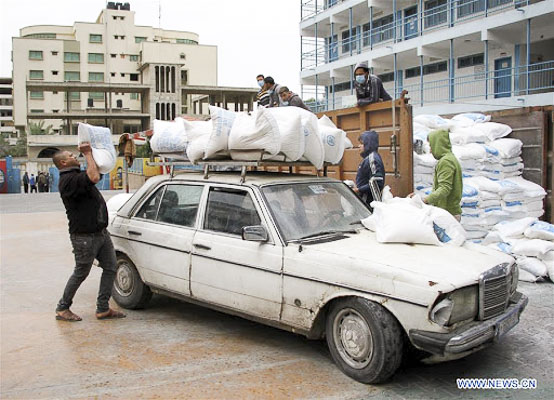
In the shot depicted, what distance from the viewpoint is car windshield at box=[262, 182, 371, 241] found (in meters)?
4.78

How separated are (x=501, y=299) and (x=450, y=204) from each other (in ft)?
7.38

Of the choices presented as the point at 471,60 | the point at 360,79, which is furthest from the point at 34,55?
the point at 360,79

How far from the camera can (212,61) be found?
80938 millimetres

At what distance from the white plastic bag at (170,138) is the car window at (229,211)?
1.15m

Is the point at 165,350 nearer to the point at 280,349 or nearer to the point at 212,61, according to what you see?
the point at 280,349

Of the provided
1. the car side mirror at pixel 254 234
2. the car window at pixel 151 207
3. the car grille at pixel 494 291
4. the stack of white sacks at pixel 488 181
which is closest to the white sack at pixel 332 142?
the car side mirror at pixel 254 234

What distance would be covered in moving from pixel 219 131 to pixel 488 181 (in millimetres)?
4838

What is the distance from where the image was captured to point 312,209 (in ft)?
16.5

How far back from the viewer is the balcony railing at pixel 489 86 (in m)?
22.6

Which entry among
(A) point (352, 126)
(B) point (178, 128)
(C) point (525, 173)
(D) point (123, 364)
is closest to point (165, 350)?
(D) point (123, 364)

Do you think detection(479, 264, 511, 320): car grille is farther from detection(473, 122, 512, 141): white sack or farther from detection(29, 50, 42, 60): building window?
detection(29, 50, 42, 60): building window

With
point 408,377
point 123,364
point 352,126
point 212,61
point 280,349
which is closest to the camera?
point 408,377

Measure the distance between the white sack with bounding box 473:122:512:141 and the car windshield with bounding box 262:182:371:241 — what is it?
4.15m

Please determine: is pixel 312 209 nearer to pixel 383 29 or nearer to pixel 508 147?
pixel 508 147
